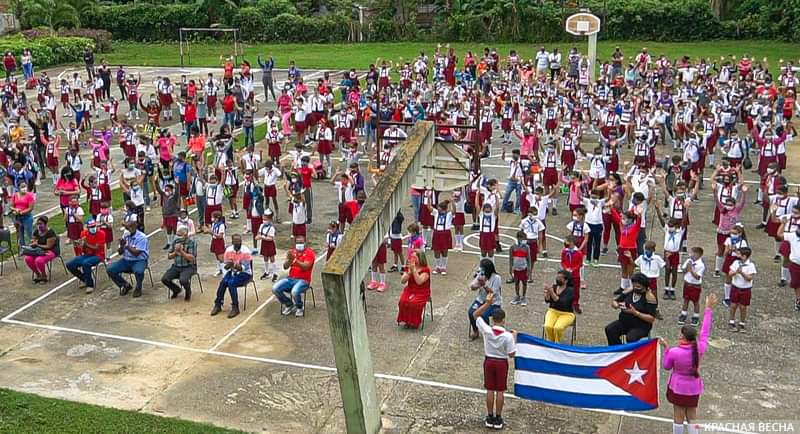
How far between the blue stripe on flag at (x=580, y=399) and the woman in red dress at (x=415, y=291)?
10.7ft

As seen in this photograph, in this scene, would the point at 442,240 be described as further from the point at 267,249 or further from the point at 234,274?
the point at 234,274

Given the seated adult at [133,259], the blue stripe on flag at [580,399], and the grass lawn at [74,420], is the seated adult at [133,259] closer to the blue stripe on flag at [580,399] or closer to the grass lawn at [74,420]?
the grass lawn at [74,420]

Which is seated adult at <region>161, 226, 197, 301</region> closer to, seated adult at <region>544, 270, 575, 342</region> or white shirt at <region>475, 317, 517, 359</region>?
seated adult at <region>544, 270, 575, 342</region>

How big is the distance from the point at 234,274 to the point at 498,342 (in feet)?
20.1

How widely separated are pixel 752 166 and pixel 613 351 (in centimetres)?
1616

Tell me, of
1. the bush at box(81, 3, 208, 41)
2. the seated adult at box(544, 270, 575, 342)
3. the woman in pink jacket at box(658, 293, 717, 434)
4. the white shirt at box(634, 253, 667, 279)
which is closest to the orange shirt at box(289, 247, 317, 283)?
the seated adult at box(544, 270, 575, 342)

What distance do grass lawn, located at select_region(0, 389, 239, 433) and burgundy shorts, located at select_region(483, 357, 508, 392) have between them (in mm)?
3508

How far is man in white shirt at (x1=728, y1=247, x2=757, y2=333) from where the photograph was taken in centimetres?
1478

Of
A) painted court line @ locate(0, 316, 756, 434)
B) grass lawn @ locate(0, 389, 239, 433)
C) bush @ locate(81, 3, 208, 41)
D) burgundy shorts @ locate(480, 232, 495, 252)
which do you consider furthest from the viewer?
bush @ locate(81, 3, 208, 41)

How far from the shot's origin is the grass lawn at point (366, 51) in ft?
154

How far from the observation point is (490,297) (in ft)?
45.0

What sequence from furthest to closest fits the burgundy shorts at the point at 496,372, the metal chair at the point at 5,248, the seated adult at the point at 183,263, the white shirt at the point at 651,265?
the metal chair at the point at 5,248
the seated adult at the point at 183,263
the white shirt at the point at 651,265
the burgundy shorts at the point at 496,372

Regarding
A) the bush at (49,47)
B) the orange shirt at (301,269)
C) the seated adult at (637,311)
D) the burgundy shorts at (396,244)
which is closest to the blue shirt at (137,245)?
the orange shirt at (301,269)

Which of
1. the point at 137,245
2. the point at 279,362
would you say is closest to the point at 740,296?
the point at 279,362
